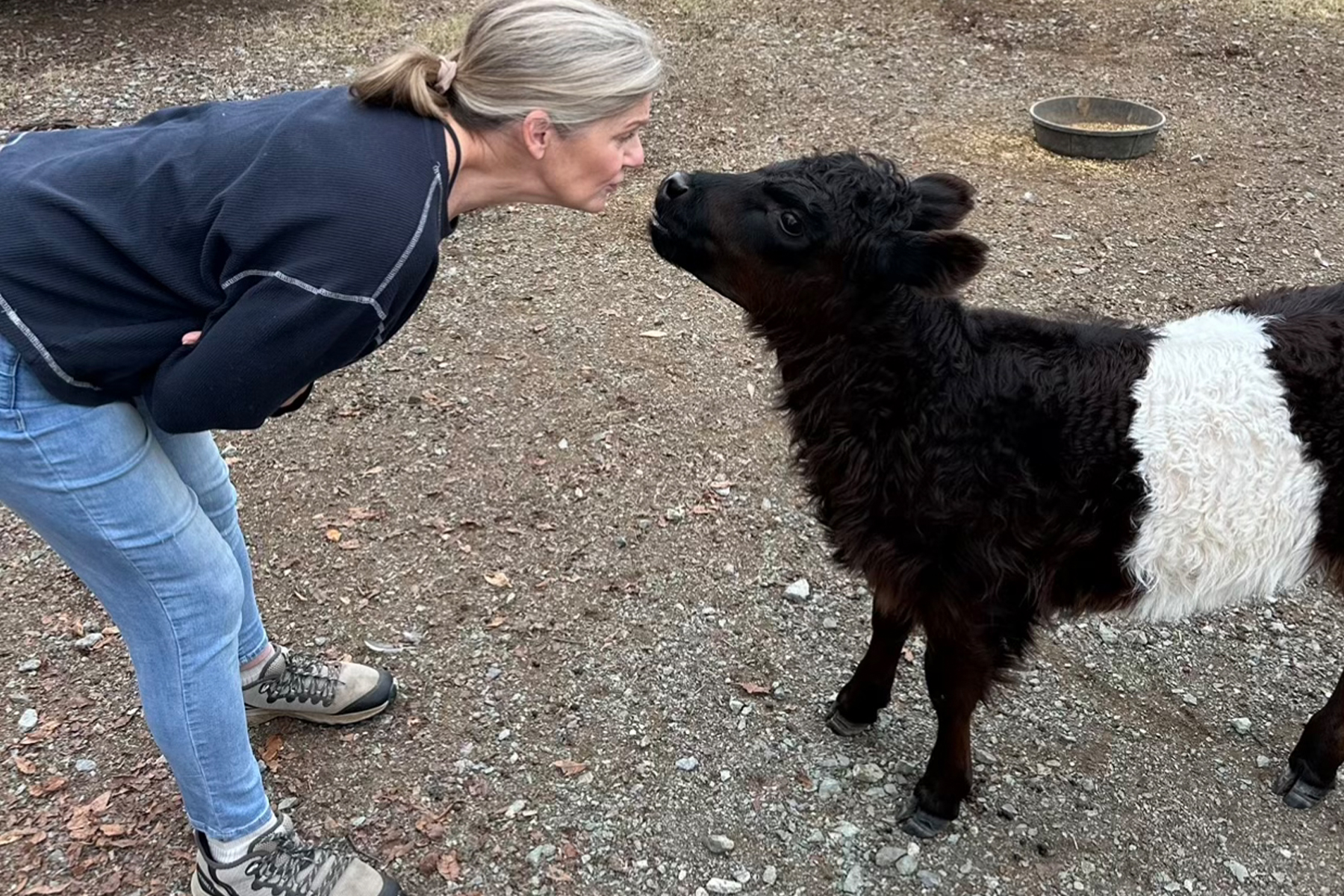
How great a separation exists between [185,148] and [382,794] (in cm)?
200

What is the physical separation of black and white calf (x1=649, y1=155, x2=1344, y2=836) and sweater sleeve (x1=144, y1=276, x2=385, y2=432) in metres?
1.30

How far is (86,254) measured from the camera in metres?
2.10

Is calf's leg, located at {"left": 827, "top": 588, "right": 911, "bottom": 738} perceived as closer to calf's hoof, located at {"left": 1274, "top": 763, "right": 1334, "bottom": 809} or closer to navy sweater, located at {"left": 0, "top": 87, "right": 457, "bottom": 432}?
calf's hoof, located at {"left": 1274, "top": 763, "right": 1334, "bottom": 809}

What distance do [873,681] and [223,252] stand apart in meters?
2.33

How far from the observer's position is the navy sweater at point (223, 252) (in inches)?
78.0

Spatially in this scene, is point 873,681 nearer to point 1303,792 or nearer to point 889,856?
point 889,856

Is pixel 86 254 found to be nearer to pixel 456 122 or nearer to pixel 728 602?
pixel 456 122

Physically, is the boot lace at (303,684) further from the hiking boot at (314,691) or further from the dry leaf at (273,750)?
the dry leaf at (273,750)

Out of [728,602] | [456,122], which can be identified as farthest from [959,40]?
[456,122]

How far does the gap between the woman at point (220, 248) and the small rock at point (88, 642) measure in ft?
4.91

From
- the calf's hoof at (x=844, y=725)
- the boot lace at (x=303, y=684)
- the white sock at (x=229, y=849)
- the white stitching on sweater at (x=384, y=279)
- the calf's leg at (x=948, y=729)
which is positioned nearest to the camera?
the white stitching on sweater at (x=384, y=279)

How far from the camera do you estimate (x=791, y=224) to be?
2.94 meters

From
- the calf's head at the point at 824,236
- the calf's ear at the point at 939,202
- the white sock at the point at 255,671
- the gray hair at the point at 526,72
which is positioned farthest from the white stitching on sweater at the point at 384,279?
the white sock at the point at 255,671

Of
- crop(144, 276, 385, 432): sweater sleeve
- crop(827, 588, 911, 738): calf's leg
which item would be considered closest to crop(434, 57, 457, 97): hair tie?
crop(144, 276, 385, 432): sweater sleeve
